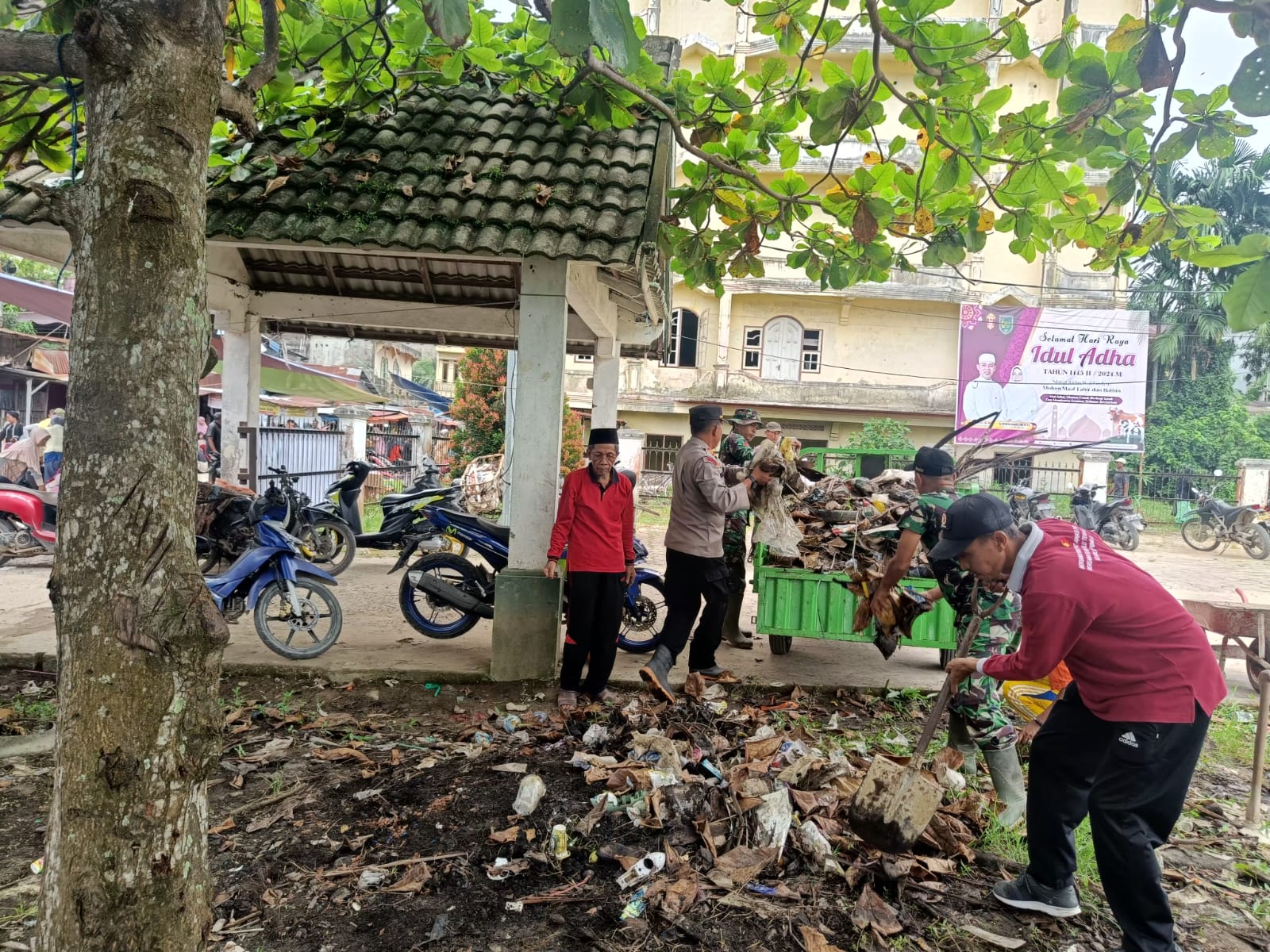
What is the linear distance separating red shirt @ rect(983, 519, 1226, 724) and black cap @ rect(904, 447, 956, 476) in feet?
5.70

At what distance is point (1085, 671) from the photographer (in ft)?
9.38

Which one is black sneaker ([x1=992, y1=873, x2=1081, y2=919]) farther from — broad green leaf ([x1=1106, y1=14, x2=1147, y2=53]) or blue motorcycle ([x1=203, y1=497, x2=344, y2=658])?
blue motorcycle ([x1=203, y1=497, x2=344, y2=658])

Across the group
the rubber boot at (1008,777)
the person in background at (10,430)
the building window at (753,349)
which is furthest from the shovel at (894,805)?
the building window at (753,349)

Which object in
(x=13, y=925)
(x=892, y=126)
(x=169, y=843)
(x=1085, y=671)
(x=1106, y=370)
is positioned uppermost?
(x=892, y=126)

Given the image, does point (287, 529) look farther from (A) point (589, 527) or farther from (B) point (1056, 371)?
(B) point (1056, 371)

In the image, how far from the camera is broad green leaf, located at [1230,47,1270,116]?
251 cm

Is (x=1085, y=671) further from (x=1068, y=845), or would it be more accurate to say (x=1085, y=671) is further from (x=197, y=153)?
(x=197, y=153)

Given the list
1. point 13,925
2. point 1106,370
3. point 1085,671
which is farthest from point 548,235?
point 1106,370

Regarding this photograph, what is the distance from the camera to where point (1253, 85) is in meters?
2.54

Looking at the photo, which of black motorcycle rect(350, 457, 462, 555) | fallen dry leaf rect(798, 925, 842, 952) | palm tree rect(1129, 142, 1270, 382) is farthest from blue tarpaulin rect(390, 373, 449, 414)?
palm tree rect(1129, 142, 1270, 382)

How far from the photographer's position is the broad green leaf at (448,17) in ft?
7.25

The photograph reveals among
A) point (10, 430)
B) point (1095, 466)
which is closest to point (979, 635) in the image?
point (10, 430)

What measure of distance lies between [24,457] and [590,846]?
1370 cm

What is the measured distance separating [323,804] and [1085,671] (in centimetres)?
349
